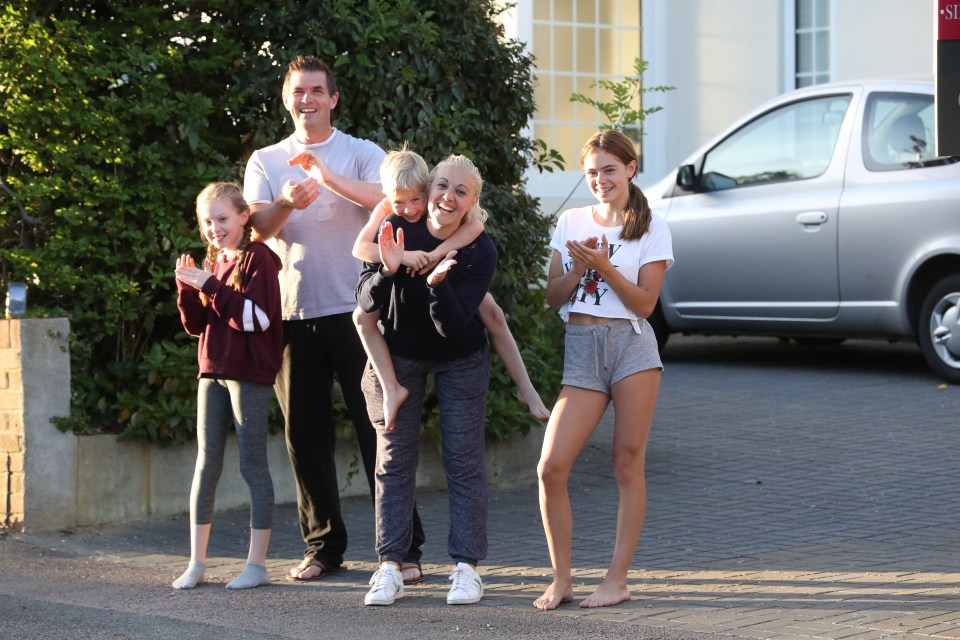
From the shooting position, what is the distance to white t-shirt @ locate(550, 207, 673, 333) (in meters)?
5.57

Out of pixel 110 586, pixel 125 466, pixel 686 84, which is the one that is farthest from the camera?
pixel 686 84

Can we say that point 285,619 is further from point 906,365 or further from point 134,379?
point 906,365

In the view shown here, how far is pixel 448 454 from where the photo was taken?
5.79 meters

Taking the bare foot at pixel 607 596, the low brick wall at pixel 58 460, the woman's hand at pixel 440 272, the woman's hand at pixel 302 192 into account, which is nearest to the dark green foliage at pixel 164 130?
the low brick wall at pixel 58 460

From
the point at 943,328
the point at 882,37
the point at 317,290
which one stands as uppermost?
the point at 882,37

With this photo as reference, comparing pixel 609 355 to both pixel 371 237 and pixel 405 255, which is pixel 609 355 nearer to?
pixel 405 255

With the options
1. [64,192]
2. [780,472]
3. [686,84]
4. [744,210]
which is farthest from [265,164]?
[686,84]

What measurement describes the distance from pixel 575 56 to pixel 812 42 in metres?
2.40

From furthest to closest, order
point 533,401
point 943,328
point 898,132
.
Answer: point 898,132
point 943,328
point 533,401

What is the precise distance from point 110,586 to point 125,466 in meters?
1.21

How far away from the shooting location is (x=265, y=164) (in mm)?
6203

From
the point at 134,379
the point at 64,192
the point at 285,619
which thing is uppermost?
the point at 64,192

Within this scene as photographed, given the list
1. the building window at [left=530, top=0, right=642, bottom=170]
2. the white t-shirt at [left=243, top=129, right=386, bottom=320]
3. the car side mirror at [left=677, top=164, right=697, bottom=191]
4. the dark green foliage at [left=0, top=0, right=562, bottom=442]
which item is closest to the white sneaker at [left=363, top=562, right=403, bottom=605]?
the white t-shirt at [left=243, top=129, right=386, bottom=320]

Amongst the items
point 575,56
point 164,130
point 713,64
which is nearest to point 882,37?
point 713,64
